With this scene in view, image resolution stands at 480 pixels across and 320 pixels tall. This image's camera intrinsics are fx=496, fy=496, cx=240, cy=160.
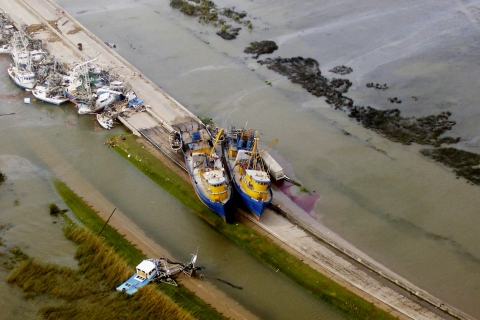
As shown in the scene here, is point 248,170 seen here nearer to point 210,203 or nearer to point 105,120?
point 210,203

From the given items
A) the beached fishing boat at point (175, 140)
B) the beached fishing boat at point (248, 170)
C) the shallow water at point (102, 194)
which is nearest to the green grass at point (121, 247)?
the shallow water at point (102, 194)

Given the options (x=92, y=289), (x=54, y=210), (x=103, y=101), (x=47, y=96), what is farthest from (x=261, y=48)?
(x=92, y=289)

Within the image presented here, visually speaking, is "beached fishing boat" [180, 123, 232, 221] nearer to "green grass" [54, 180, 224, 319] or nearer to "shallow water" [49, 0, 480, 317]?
"green grass" [54, 180, 224, 319]

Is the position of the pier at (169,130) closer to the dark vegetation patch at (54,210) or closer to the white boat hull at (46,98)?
the white boat hull at (46,98)

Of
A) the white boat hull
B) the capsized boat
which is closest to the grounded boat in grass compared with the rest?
the white boat hull

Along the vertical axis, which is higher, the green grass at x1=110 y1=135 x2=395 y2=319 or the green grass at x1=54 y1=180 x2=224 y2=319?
the green grass at x1=110 y1=135 x2=395 y2=319
